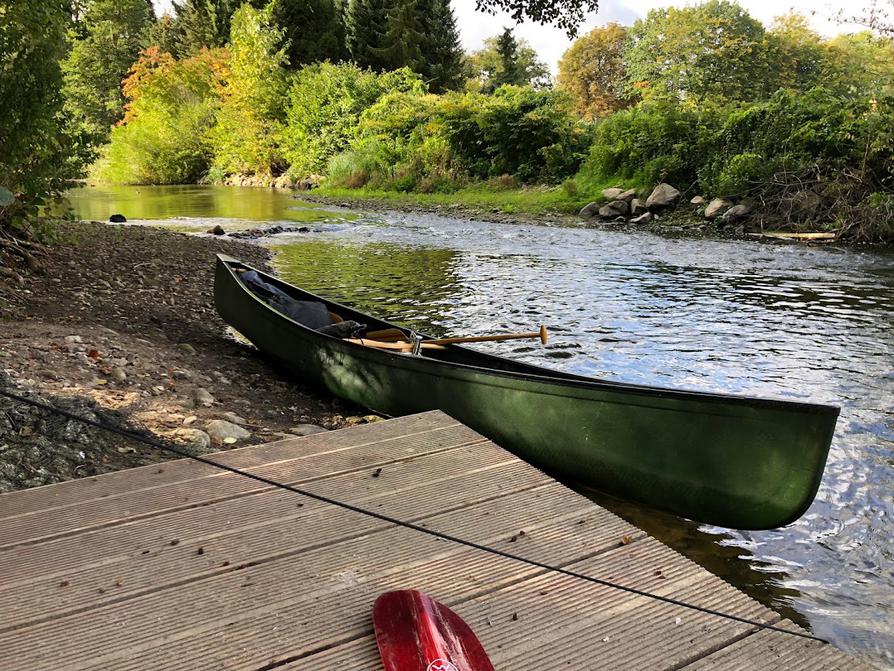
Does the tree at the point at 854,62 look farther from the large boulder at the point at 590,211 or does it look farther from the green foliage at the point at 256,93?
the green foliage at the point at 256,93

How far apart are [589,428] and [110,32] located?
5654 centimetres

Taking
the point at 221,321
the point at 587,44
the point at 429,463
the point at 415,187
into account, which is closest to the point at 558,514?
the point at 429,463

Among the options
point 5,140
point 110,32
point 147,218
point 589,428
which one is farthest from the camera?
point 110,32

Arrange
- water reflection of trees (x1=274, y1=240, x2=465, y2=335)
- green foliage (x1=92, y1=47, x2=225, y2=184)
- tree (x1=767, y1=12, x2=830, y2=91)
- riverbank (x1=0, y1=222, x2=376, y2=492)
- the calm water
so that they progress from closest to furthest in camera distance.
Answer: the calm water
riverbank (x1=0, y1=222, x2=376, y2=492)
water reflection of trees (x1=274, y1=240, x2=465, y2=335)
tree (x1=767, y1=12, x2=830, y2=91)
green foliage (x1=92, y1=47, x2=225, y2=184)

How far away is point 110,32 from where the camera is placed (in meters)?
49.6

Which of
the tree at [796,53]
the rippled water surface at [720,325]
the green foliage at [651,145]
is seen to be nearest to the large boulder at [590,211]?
the green foliage at [651,145]

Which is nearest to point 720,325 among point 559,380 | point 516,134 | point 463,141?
point 559,380

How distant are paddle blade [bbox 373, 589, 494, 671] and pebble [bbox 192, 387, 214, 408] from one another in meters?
3.24

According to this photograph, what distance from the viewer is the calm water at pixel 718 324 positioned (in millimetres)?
3543

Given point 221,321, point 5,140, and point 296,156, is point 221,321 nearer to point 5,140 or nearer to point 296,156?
point 5,140

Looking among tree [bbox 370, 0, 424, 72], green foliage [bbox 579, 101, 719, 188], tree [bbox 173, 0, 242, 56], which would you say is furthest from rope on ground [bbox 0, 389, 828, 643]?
tree [bbox 173, 0, 242, 56]

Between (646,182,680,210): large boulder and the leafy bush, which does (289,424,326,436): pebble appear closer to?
(646,182,680,210): large boulder

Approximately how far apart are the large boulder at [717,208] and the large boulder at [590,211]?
342cm

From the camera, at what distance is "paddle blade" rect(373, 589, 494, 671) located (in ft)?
6.01
